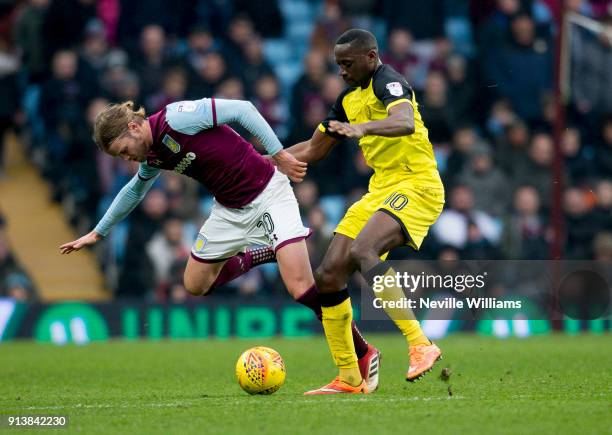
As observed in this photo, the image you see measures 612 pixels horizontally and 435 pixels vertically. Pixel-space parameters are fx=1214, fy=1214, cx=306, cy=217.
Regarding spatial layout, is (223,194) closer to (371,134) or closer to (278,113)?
(371,134)

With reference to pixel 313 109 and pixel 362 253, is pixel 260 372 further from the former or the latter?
pixel 313 109

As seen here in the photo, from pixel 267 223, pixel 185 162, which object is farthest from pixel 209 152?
pixel 267 223

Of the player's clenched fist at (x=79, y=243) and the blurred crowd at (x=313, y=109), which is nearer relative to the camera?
the player's clenched fist at (x=79, y=243)

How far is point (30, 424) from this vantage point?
7.01m

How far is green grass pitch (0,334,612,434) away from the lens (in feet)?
22.0

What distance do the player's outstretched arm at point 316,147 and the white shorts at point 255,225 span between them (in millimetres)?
250

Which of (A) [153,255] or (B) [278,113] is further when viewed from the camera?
(B) [278,113]

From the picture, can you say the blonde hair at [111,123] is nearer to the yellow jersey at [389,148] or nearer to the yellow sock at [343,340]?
the yellow jersey at [389,148]

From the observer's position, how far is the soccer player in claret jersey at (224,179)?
325 inches

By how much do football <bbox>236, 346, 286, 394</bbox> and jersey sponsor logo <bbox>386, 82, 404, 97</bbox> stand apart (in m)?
1.95

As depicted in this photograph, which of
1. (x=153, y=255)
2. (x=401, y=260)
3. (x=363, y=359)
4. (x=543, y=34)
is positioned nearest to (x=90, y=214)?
(x=153, y=255)

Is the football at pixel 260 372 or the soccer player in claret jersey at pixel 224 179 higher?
the soccer player in claret jersey at pixel 224 179

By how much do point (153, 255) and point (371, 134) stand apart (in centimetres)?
768

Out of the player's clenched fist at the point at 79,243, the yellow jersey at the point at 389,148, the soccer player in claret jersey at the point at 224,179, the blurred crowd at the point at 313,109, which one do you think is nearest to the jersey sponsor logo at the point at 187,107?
the soccer player in claret jersey at the point at 224,179
